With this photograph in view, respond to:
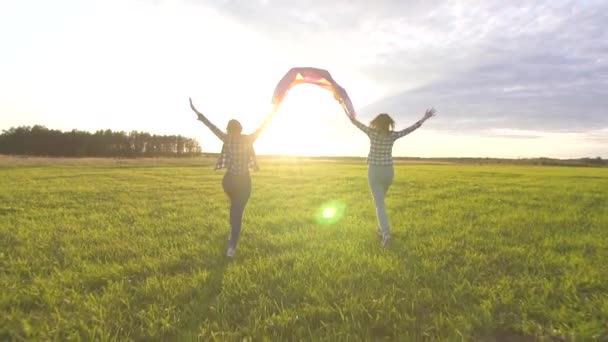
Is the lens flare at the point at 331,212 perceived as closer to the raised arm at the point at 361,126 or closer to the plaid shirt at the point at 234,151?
the raised arm at the point at 361,126

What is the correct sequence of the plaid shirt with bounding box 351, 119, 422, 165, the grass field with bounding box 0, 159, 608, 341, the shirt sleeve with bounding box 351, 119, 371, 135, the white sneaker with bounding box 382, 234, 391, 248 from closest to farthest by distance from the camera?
the grass field with bounding box 0, 159, 608, 341 < the white sneaker with bounding box 382, 234, 391, 248 < the plaid shirt with bounding box 351, 119, 422, 165 < the shirt sleeve with bounding box 351, 119, 371, 135

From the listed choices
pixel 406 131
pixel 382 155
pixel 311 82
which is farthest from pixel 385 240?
pixel 311 82

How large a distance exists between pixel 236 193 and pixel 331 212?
253 inches

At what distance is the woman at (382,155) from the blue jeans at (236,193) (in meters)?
2.81

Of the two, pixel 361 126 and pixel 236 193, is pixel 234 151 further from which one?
pixel 361 126

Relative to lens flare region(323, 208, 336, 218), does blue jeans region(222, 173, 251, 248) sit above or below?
above

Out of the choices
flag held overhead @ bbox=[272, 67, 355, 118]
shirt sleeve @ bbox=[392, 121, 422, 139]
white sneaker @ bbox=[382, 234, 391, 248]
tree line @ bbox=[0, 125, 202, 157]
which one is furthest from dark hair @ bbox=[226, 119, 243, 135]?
tree line @ bbox=[0, 125, 202, 157]

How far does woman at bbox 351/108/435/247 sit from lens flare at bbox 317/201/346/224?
3096 millimetres

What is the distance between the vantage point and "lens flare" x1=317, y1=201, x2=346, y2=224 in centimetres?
1163

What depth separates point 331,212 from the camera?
13.4 m

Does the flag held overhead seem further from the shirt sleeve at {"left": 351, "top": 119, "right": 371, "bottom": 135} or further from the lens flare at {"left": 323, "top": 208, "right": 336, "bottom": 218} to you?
the lens flare at {"left": 323, "top": 208, "right": 336, "bottom": 218}

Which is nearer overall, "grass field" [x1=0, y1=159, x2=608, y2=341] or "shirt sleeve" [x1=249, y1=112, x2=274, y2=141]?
"grass field" [x1=0, y1=159, x2=608, y2=341]

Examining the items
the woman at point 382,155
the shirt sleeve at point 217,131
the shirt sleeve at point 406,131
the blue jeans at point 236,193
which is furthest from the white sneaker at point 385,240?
the shirt sleeve at point 217,131

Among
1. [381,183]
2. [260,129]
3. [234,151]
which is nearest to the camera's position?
[234,151]
